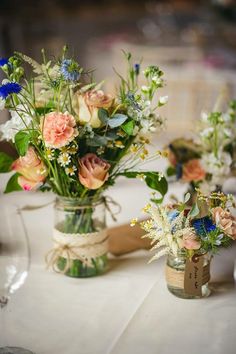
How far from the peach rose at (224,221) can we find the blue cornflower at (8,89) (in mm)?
469

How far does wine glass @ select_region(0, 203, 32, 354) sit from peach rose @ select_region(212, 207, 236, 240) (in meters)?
0.43

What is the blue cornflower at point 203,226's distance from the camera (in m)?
1.14

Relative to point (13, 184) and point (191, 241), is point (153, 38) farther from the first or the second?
point (191, 241)

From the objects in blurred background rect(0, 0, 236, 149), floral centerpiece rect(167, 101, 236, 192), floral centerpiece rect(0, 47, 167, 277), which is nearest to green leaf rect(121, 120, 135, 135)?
floral centerpiece rect(0, 47, 167, 277)

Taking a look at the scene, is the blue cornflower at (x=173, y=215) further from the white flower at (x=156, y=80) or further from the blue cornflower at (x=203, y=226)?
the white flower at (x=156, y=80)

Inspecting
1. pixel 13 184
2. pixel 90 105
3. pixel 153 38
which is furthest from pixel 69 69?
pixel 153 38

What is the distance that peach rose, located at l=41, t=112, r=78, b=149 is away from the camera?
115cm

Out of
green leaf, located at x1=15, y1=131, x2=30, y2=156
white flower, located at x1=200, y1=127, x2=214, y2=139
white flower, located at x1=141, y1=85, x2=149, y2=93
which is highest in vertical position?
white flower, located at x1=141, y1=85, x2=149, y2=93

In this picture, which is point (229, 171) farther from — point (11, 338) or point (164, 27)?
point (164, 27)

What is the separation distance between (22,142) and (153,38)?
440 cm

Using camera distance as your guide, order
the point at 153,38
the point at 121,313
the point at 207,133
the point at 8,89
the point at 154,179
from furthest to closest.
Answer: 1. the point at 153,38
2. the point at 207,133
3. the point at 154,179
4. the point at 121,313
5. the point at 8,89

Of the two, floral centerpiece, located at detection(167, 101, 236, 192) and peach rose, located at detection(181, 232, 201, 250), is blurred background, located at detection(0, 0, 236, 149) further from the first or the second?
peach rose, located at detection(181, 232, 201, 250)

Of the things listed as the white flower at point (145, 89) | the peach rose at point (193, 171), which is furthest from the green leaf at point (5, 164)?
the peach rose at point (193, 171)

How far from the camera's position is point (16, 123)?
122 centimetres
